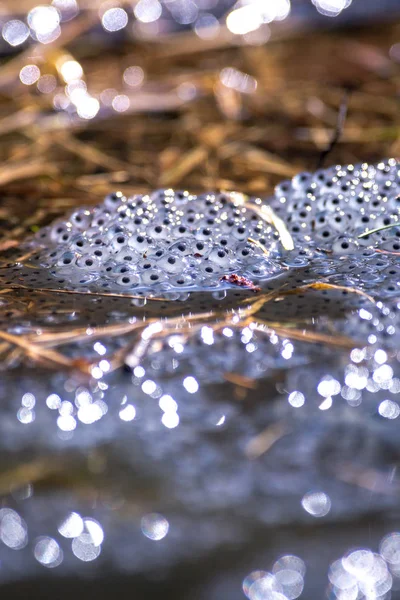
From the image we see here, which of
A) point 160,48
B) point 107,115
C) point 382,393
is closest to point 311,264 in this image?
point 382,393

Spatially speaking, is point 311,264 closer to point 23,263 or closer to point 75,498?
point 23,263

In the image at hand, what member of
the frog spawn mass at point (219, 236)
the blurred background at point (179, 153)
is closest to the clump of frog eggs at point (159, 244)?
the frog spawn mass at point (219, 236)

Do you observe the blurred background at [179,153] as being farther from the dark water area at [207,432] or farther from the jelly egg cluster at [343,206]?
the jelly egg cluster at [343,206]

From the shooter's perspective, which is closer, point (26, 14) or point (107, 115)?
point (107, 115)

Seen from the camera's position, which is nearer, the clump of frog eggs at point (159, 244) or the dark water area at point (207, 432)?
the dark water area at point (207, 432)

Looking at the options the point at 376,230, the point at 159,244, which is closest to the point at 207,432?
the point at 159,244
